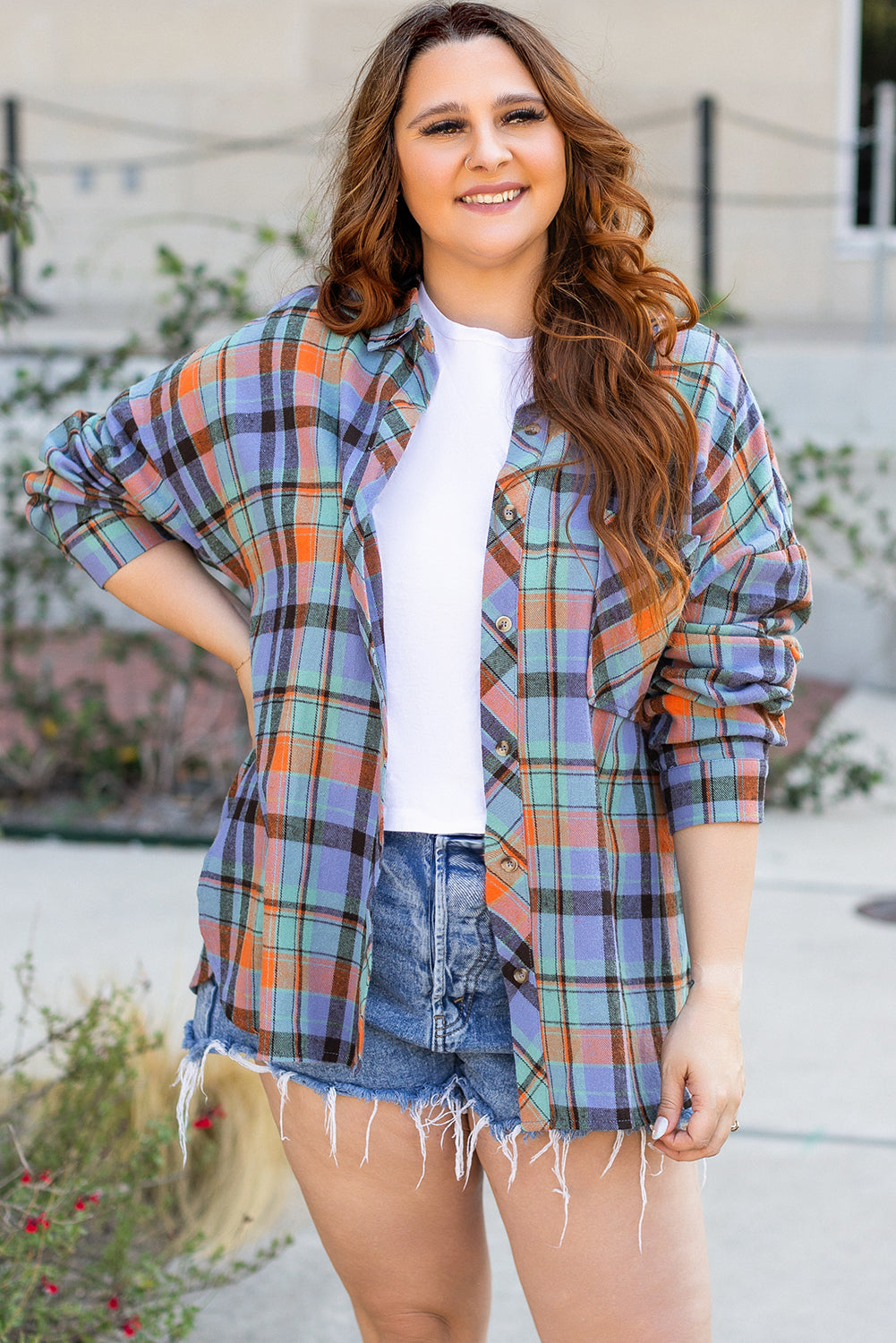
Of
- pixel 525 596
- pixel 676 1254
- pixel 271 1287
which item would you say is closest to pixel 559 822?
pixel 525 596

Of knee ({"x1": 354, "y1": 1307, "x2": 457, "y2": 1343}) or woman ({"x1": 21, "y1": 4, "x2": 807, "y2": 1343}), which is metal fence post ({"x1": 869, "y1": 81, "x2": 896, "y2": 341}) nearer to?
woman ({"x1": 21, "y1": 4, "x2": 807, "y2": 1343})

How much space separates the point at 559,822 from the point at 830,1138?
1.86m

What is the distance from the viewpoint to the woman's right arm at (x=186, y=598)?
1.86m

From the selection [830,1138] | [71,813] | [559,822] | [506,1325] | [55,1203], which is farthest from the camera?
[71,813]

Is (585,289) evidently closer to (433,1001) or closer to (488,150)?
(488,150)

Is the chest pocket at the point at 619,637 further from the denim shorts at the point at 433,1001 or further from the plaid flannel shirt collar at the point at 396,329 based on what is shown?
the plaid flannel shirt collar at the point at 396,329

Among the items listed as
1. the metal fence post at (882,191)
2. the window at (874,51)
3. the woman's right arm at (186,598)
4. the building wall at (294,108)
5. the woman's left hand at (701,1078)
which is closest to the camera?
the woman's left hand at (701,1078)

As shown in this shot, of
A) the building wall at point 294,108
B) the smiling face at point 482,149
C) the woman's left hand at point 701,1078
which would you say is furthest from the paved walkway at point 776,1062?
the building wall at point 294,108

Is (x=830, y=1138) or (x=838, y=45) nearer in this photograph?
(x=830, y=1138)

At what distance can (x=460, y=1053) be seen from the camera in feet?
5.36

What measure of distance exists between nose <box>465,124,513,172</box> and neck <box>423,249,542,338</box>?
0.41 ft

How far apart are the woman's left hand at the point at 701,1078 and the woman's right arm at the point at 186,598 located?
0.67 meters

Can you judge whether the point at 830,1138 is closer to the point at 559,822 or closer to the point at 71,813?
the point at 559,822

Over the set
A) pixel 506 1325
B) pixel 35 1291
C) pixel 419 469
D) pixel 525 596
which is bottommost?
pixel 506 1325
